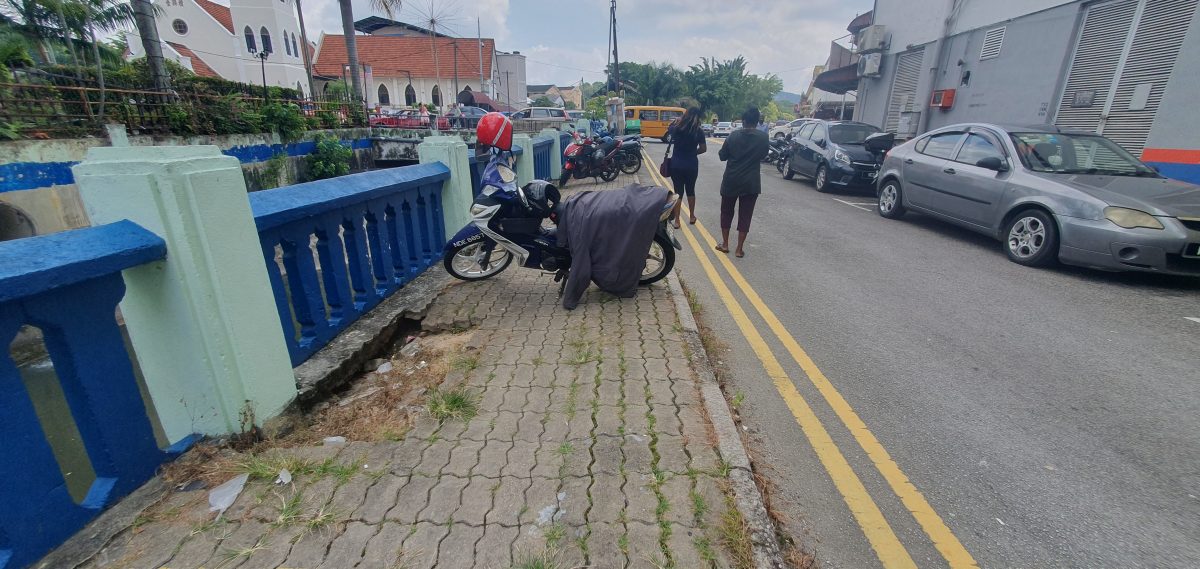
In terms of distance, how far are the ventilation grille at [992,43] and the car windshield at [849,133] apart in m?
3.80

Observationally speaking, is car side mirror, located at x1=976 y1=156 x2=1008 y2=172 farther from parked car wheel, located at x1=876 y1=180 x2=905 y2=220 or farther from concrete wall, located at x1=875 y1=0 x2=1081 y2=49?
concrete wall, located at x1=875 y1=0 x2=1081 y2=49

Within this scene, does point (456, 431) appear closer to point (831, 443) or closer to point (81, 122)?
point (831, 443)

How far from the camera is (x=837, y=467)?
8.79 ft

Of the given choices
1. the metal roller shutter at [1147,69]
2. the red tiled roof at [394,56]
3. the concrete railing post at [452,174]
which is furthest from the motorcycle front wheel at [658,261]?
the red tiled roof at [394,56]

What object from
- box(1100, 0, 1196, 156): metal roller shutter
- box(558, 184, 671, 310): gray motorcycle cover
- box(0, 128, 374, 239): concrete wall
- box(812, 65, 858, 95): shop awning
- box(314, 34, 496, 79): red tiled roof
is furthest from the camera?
box(314, 34, 496, 79): red tiled roof

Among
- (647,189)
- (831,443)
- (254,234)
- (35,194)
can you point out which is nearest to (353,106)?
(35,194)

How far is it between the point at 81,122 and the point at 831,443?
435 inches

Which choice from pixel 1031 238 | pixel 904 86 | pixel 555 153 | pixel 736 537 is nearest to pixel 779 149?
pixel 904 86

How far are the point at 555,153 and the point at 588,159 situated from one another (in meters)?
0.83

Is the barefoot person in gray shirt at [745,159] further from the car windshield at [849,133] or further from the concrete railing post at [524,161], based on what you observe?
the car windshield at [849,133]

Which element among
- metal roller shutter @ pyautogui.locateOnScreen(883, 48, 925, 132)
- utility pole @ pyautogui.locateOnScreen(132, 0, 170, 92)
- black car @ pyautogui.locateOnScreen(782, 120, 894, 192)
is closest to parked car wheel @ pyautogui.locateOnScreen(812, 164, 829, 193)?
black car @ pyautogui.locateOnScreen(782, 120, 894, 192)

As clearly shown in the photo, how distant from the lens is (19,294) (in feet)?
5.25

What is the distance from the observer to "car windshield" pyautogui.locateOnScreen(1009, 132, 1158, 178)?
248 inches

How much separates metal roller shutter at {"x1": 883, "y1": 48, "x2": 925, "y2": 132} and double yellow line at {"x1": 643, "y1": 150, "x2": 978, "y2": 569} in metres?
16.1
